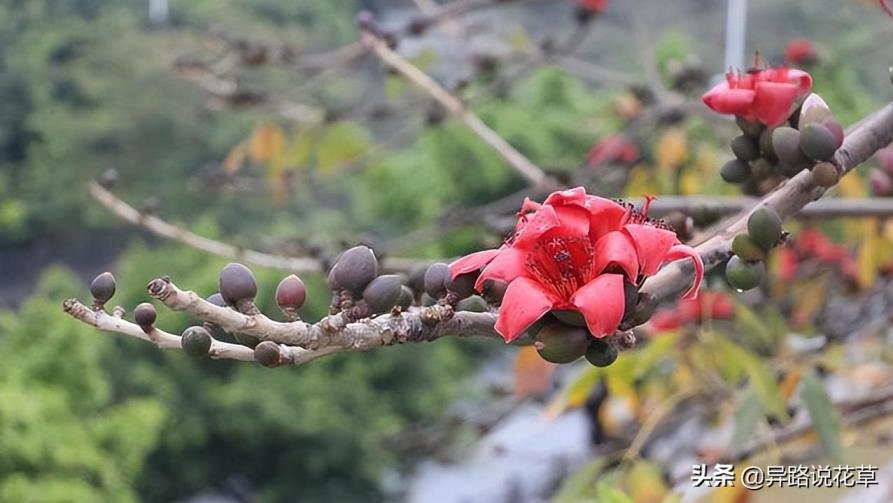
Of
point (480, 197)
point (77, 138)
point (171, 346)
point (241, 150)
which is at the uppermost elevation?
point (77, 138)

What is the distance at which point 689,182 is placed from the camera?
52.8 inches

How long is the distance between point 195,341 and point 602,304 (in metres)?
0.12

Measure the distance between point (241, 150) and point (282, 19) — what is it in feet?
12.6

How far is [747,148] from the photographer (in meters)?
0.44

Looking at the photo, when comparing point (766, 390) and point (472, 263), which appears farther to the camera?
point (766, 390)

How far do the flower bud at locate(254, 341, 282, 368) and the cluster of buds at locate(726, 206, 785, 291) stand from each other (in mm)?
167

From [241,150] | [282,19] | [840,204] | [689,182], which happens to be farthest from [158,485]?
[282,19]

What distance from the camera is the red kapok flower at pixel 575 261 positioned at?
1.00 feet

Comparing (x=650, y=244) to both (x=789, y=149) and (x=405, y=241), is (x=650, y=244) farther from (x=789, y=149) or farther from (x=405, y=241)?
(x=405, y=241)

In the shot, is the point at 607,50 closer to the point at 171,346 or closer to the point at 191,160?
the point at 191,160

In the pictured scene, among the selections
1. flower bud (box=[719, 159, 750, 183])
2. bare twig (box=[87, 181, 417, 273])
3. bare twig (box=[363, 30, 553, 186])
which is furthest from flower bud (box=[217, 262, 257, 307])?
bare twig (box=[363, 30, 553, 186])

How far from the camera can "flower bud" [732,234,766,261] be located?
36cm

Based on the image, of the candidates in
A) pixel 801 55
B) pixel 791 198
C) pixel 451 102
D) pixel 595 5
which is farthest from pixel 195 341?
pixel 801 55

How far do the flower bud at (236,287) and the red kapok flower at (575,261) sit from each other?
7 centimetres
